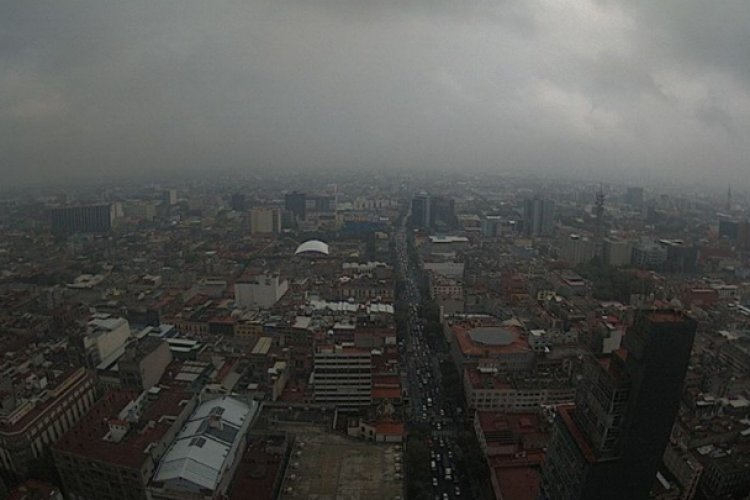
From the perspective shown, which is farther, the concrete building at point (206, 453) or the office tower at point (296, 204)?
the office tower at point (296, 204)

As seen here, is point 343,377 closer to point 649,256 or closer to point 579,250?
point 579,250

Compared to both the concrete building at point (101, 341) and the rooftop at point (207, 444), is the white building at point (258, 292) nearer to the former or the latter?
the concrete building at point (101, 341)

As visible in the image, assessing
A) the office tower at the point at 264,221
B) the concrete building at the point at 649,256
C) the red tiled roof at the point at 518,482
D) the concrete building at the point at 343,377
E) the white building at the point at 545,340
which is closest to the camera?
the red tiled roof at the point at 518,482

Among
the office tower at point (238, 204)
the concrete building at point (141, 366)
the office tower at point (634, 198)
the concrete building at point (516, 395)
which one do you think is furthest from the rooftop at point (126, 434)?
the office tower at point (634, 198)

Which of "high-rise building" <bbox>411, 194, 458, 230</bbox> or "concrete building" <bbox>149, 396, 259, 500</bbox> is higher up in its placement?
"high-rise building" <bbox>411, 194, 458, 230</bbox>

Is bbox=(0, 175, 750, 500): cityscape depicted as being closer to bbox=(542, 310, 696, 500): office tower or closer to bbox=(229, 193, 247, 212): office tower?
bbox=(542, 310, 696, 500): office tower

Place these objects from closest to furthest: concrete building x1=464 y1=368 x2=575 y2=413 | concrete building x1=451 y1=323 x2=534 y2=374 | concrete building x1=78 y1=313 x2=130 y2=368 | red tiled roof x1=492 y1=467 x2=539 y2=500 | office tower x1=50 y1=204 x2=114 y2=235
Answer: red tiled roof x1=492 y1=467 x2=539 y2=500, concrete building x1=464 y1=368 x2=575 y2=413, concrete building x1=78 y1=313 x2=130 y2=368, concrete building x1=451 y1=323 x2=534 y2=374, office tower x1=50 y1=204 x2=114 y2=235

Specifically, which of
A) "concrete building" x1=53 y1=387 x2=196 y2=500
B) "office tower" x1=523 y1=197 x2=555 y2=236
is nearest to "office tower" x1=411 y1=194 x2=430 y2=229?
"office tower" x1=523 y1=197 x2=555 y2=236
